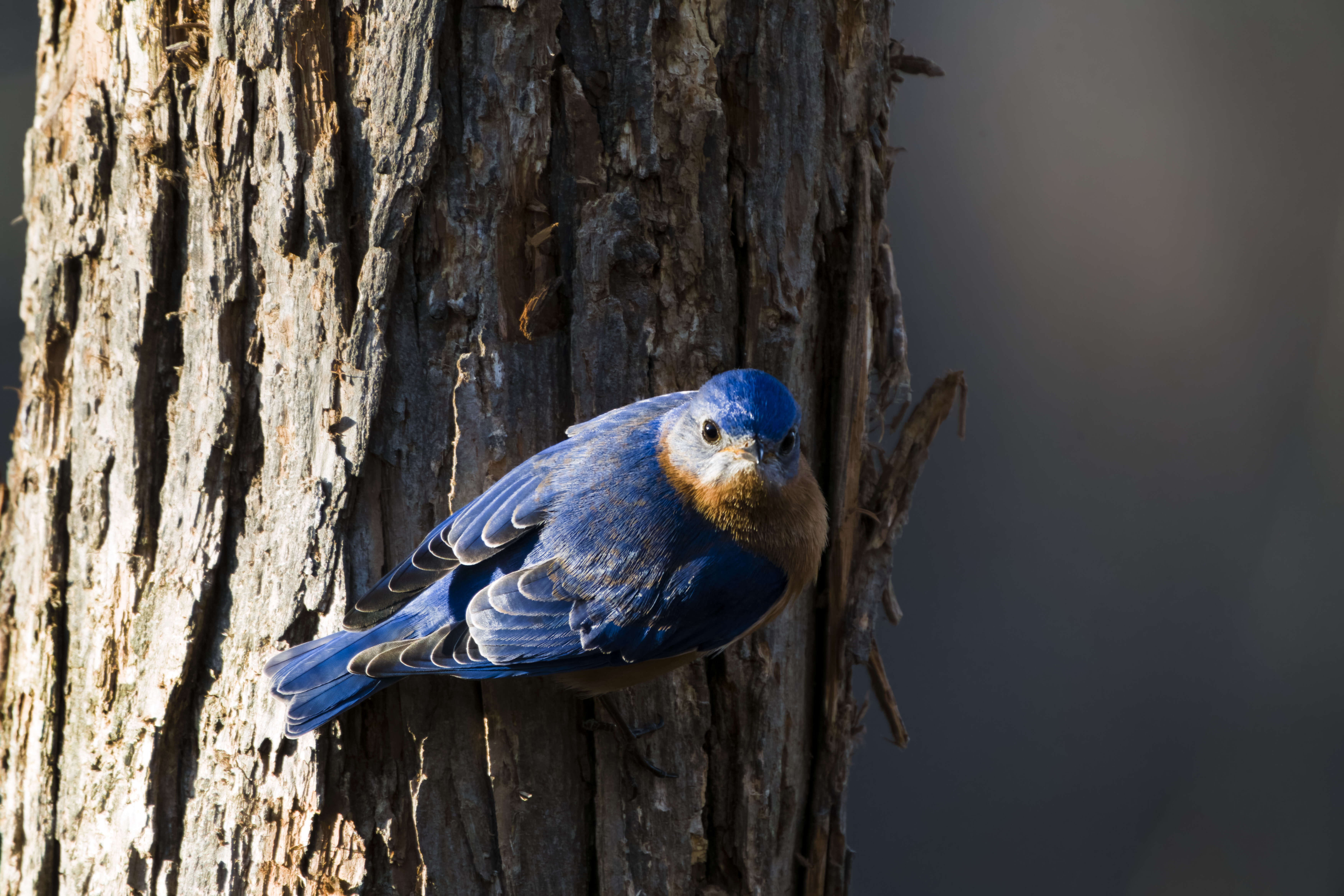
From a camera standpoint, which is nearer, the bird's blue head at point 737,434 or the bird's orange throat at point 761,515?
the bird's blue head at point 737,434

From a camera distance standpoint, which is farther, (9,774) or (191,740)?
(9,774)

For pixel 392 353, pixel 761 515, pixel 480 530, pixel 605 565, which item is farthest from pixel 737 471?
pixel 392 353

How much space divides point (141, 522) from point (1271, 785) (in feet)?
15.2

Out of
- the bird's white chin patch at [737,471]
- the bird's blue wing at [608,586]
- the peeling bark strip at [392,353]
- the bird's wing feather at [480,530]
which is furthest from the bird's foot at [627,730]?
the bird's white chin patch at [737,471]

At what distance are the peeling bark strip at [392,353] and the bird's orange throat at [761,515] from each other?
23 cm

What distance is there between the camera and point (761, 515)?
84.7 inches

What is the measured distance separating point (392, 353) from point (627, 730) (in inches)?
38.6

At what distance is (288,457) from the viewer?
2098 millimetres

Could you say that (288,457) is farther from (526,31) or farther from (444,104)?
(526,31)

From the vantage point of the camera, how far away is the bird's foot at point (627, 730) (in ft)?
7.00

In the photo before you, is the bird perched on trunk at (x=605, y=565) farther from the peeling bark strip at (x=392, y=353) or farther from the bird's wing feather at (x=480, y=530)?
the peeling bark strip at (x=392, y=353)

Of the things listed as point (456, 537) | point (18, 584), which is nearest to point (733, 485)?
point (456, 537)

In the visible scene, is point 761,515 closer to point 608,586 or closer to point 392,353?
point 608,586

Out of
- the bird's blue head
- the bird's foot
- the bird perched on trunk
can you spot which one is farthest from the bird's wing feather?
the bird's foot
